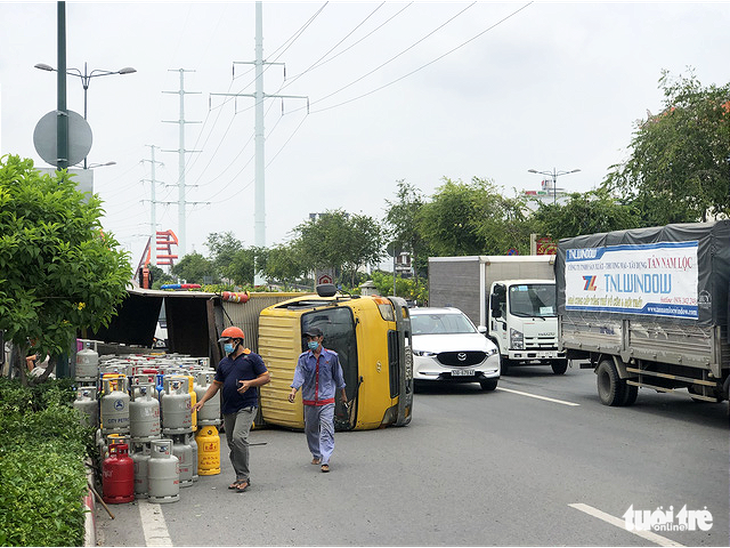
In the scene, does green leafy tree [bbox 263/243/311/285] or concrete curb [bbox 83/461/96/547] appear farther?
green leafy tree [bbox 263/243/311/285]

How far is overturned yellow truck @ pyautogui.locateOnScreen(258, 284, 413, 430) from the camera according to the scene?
13.1 m

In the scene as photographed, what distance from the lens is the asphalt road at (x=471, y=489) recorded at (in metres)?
7.28

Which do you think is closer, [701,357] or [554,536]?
[554,536]

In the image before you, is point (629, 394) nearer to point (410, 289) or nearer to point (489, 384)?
point (489, 384)

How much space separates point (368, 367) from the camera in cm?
1312

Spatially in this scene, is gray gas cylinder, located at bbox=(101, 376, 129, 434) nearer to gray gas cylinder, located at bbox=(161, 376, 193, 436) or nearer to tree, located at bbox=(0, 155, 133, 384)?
gray gas cylinder, located at bbox=(161, 376, 193, 436)

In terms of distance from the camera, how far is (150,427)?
9.32 m

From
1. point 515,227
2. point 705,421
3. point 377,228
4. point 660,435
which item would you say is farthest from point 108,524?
point 377,228

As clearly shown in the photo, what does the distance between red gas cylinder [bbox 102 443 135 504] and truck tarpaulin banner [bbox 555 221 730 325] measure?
8.28m

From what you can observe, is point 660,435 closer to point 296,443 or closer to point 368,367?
point 368,367

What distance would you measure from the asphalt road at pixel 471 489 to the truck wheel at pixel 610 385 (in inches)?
31.8

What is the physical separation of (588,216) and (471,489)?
27169mm

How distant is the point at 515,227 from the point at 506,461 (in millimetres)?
31101

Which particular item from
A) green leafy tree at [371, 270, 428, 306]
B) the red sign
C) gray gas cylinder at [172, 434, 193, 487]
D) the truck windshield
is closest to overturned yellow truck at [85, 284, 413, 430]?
gray gas cylinder at [172, 434, 193, 487]
